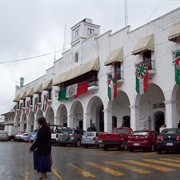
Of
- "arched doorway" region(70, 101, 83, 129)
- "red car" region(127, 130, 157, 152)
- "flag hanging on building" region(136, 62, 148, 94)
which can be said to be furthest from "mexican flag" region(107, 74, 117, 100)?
"arched doorway" region(70, 101, 83, 129)

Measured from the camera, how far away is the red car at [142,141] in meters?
19.2

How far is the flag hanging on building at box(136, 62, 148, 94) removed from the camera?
24.3 meters

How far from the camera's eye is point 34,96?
164 feet

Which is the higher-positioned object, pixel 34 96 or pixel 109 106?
pixel 34 96

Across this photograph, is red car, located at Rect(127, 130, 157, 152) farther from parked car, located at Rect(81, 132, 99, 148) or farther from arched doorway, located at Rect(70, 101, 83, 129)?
arched doorway, located at Rect(70, 101, 83, 129)

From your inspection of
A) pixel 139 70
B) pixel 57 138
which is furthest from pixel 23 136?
pixel 139 70

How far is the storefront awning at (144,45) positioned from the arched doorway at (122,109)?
7108 millimetres

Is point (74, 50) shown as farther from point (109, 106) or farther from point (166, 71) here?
point (166, 71)

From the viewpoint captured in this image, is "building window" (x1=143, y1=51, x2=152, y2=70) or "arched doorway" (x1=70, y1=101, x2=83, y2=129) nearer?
"building window" (x1=143, y1=51, x2=152, y2=70)

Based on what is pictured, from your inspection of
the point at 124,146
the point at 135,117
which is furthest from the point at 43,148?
the point at 135,117

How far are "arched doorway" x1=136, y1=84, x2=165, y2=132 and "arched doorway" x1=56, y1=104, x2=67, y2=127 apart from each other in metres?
13.4

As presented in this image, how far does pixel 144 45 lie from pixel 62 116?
21.5 metres

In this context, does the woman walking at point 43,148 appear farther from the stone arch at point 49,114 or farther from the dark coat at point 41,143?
the stone arch at point 49,114

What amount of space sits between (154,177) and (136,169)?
5.70 feet
